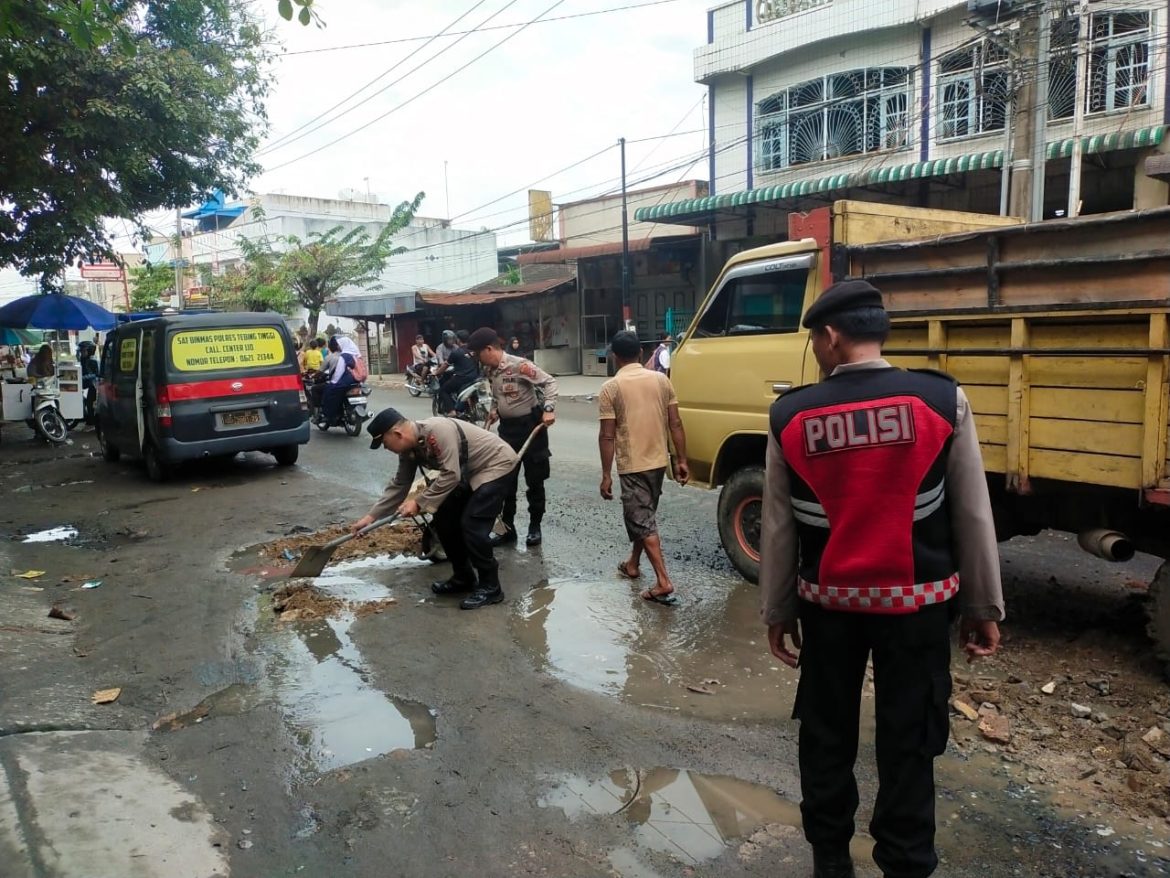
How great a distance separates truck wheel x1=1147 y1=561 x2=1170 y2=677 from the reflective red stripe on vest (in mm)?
8724

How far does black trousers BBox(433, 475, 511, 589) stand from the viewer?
16.9 ft

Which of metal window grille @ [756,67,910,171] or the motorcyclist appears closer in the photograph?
the motorcyclist

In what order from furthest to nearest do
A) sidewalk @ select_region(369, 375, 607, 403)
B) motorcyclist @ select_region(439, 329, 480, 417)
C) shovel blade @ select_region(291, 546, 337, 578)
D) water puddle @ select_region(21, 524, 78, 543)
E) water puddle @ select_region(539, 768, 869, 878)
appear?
1. sidewalk @ select_region(369, 375, 607, 403)
2. motorcyclist @ select_region(439, 329, 480, 417)
3. water puddle @ select_region(21, 524, 78, 543)
4. shovel blade @ select_region(291, 546, 337, 578)
5. water puddle @ select_region(539, 768, 869, 878)

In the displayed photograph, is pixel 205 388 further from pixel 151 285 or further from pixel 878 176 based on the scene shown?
pixel 151 285

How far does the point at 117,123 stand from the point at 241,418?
13.6 feet

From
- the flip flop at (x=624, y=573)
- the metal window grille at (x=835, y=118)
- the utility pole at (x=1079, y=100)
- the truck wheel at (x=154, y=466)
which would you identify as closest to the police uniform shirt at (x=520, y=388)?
the flip flop at (x=624, y=573)

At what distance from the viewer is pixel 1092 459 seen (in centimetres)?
372

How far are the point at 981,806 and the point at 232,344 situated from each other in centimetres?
888

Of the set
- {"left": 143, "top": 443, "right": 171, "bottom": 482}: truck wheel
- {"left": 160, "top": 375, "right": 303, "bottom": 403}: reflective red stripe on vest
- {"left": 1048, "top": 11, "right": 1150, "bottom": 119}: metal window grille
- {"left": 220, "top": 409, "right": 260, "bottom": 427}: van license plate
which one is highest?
{"left": 1048, "top": 11, "right": 1150, "bottom": 119}: metal window grille

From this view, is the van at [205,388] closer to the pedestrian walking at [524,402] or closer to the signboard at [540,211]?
the pedestrian walking at [524,402]

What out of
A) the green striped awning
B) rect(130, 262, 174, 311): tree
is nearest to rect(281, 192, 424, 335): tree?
rect(130, 262, 174, 311): tree

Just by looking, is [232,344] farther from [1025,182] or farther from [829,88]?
[829,88]

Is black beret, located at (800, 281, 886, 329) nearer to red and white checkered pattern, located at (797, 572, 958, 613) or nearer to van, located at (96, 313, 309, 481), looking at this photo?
red and white checkered pattern, located at (797, 572, 958, 613)

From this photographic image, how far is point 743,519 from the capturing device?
5.51 m
